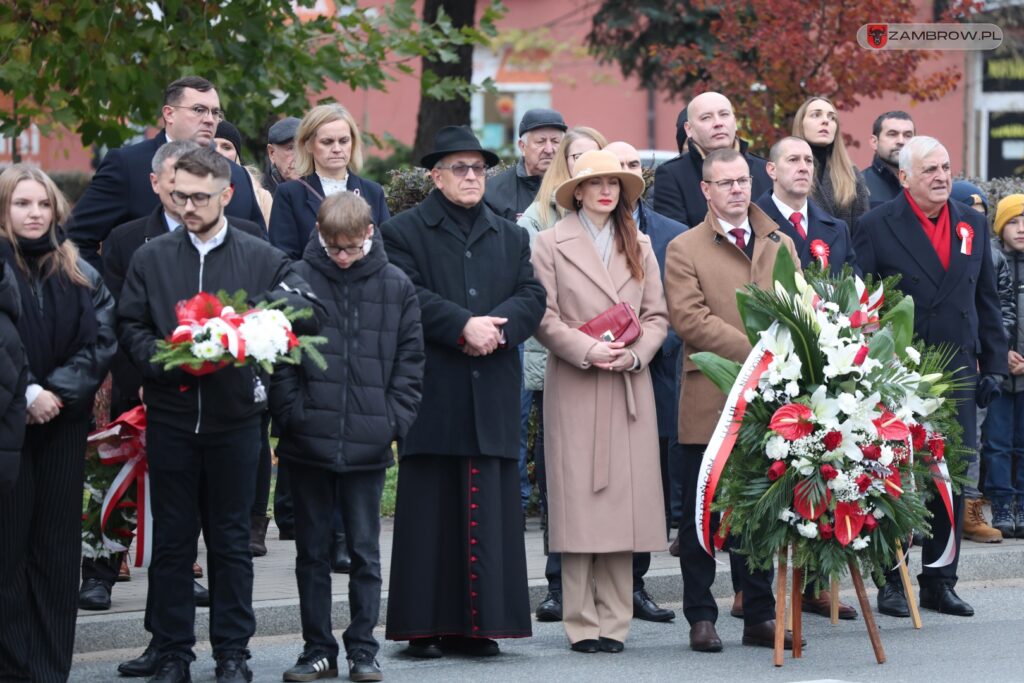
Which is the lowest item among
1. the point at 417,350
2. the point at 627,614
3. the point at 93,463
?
the point at 627,614

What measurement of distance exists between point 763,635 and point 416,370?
2.08 m

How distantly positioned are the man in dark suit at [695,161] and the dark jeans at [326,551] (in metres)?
3.38

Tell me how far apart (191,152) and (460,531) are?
2103mm

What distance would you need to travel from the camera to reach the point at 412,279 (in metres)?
7.93

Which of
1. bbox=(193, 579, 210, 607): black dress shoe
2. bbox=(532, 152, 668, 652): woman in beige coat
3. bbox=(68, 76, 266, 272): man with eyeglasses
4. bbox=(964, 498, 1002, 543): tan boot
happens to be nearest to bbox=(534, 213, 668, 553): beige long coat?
bbox=(532, 152, 668, 652): woman in beige coat

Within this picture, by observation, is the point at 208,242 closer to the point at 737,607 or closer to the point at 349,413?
the point at 349,413

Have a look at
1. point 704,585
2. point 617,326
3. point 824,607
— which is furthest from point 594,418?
point 824,607

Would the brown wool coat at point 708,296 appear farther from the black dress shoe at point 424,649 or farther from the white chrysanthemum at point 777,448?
the black dress shoe at point 424,649

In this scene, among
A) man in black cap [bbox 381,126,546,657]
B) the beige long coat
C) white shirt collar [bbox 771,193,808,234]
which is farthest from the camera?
white shirt collar [bbox 771,193,808,234]

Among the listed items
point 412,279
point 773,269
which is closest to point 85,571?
point 412,279

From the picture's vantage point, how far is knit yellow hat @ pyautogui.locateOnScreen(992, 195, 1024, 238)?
10.8m

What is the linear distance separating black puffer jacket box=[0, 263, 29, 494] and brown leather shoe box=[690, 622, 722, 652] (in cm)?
313

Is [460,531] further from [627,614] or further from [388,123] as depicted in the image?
[388,123]

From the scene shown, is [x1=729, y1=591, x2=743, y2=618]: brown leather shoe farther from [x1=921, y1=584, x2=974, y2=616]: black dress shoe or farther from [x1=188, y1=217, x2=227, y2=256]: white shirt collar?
[x1=188, y1=217, x2=227, y2=256]: white shirt collar
